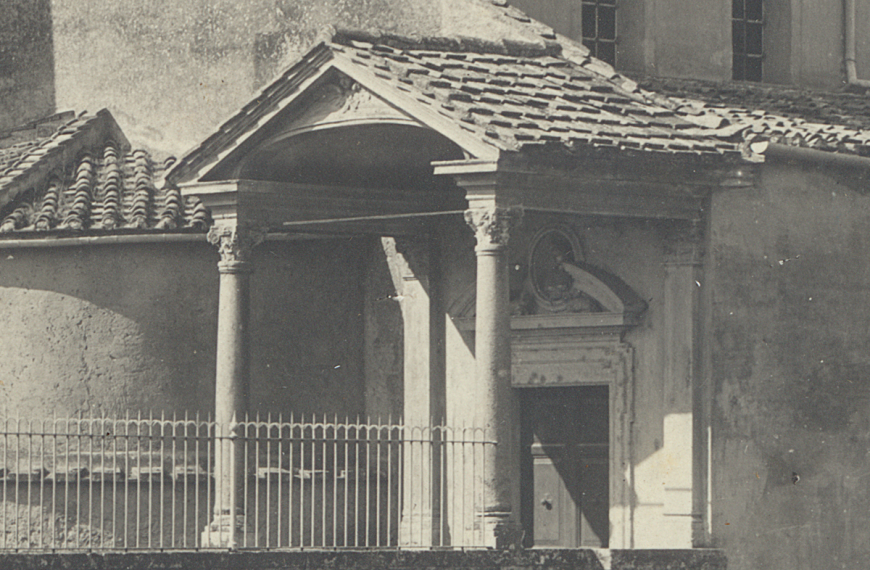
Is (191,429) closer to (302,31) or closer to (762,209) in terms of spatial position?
(302,31)

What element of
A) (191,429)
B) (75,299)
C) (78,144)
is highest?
(78,144)

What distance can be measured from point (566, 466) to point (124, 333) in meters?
4.05

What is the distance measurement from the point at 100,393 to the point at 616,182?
4992mm

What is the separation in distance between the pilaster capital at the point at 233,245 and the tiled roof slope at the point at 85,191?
0.81m

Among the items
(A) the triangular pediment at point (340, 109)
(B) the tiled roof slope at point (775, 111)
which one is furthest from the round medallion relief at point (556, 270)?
(A) the triangular pediment at point (340, 109)

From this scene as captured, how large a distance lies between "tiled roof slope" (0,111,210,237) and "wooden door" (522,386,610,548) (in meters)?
3.43

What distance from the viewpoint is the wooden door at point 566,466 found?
16.5 metres

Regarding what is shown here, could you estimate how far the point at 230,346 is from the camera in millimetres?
15992

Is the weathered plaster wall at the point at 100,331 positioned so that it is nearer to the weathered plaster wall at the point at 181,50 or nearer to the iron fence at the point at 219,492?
the iron fence at the point at 219,492

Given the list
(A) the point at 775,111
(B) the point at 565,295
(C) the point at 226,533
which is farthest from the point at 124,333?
(A) the point at 775,111

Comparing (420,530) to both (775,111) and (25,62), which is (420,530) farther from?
(25,62)

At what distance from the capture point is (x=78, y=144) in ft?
58.7

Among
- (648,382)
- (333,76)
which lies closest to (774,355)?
(648,382)

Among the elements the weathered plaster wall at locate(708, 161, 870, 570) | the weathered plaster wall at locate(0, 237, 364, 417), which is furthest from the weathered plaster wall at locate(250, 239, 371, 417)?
the weathered plaster wall at locate(708, 161, 870, 570)
